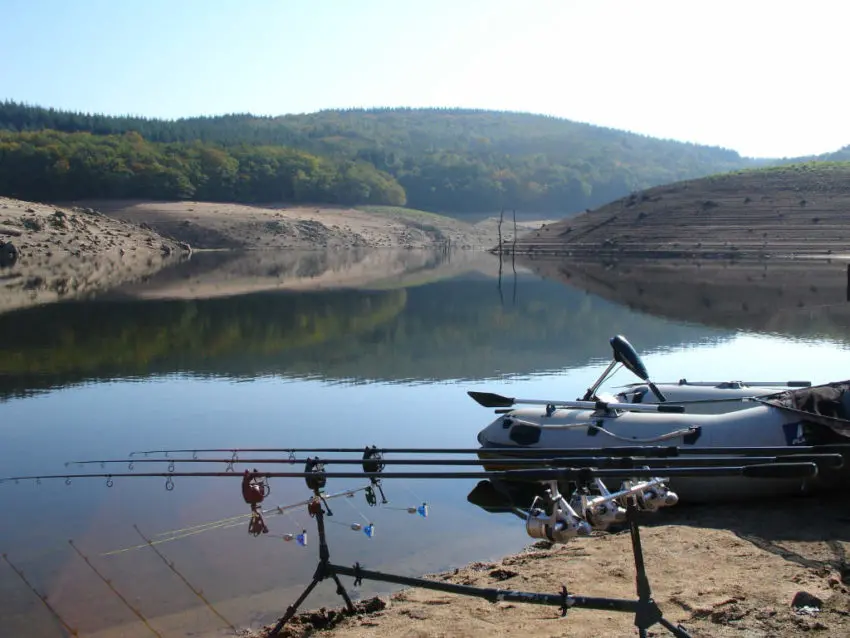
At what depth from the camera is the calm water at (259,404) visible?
920 centimetres

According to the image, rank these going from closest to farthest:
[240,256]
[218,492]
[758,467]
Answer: [758,467] → [218,492] → [240,256]

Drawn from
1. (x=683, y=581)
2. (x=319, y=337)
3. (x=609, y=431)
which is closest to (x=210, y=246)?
(x=319, y=337)

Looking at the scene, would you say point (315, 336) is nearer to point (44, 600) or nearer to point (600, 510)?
point (44, 600)

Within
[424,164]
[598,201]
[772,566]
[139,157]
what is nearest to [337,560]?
[772,566]

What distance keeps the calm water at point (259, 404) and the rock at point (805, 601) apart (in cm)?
358

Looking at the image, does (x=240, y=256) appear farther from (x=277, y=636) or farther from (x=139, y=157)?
(x=277, y=636)

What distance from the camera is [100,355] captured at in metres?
A: 24.2

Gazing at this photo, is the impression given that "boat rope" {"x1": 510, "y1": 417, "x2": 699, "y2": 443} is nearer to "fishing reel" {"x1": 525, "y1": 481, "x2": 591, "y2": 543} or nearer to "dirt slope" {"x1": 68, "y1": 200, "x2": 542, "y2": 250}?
"fishing reel" {"x1": 525, "y1": 481, "x2": 591, "y2": 543}

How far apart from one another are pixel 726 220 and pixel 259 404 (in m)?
59.5

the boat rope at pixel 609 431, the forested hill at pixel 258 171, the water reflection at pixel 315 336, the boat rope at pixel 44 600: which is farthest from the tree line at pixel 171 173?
the boat rope at pixel 44 600

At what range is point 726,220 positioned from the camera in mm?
70438

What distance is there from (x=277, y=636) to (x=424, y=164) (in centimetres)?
15437

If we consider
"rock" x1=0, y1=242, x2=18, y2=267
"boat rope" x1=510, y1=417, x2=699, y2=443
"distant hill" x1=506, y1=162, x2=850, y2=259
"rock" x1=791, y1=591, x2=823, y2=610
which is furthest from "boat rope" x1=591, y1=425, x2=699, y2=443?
"distant hill" x1=506, y1=162, x2=850, y2=259

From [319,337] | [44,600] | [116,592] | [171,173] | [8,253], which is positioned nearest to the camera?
[44,600]
